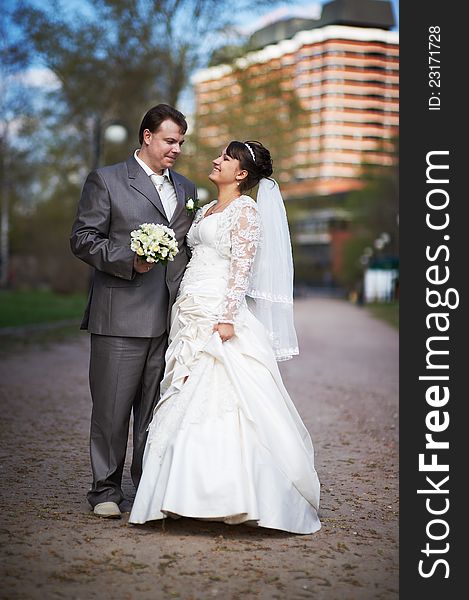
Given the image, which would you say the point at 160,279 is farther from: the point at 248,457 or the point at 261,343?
the point at 248,457

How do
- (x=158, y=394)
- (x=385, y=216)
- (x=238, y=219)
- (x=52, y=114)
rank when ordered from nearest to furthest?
(x=238, y=219) → (x=158, y=394) → (x=52, y=114) → (x=385, y=216)

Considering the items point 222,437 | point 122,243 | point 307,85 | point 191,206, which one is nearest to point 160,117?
point 191,206

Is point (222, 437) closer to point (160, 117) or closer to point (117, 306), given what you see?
point (117, 306)

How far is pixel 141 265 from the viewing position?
541cm

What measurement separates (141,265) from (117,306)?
0.40 metres

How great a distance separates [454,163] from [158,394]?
2.43m

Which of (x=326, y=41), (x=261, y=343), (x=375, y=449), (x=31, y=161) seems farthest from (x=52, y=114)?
(x=261, y=343)

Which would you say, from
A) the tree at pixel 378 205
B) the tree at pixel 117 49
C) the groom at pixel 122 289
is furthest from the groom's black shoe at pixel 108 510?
the tree at pixel 378 205

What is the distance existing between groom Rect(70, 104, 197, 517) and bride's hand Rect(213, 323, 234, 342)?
1.52 feet

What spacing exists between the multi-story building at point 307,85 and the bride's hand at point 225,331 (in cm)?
953

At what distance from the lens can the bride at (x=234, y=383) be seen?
5.07 metres

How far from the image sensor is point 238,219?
5.59 meters

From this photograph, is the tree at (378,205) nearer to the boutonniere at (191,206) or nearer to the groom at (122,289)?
the boutonniere at (191,206)

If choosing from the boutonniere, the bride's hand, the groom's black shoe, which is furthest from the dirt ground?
the boutonniere
